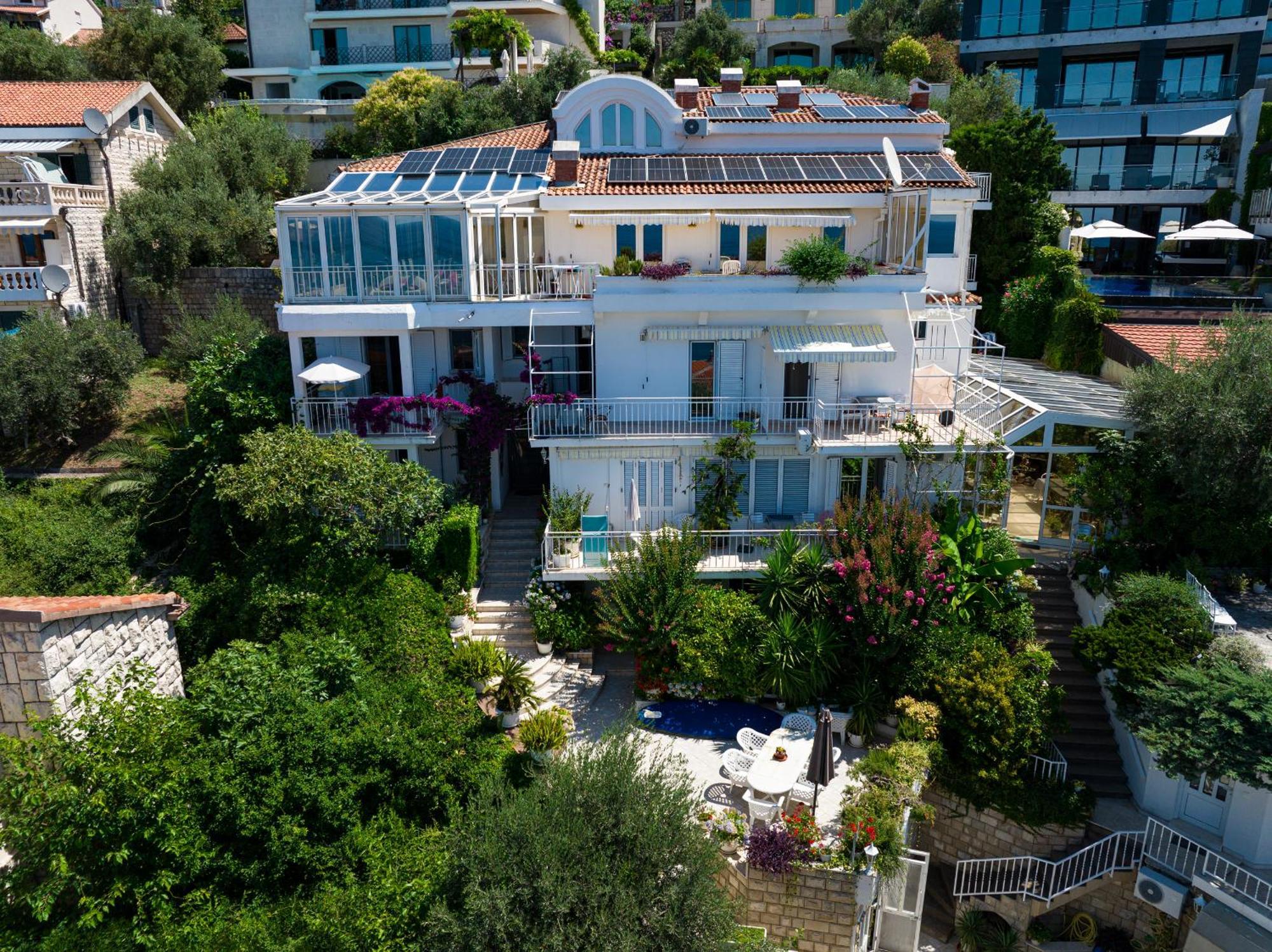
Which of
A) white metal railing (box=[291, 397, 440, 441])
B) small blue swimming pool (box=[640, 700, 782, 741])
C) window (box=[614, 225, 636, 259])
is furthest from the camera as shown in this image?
window (box=[614, 225, 636, 259])

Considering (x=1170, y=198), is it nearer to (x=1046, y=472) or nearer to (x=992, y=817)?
(x=1046, y=472)

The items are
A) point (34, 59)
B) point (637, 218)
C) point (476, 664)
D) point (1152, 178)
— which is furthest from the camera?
point (34, 59)

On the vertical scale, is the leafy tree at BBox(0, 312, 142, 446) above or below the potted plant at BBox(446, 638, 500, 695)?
above

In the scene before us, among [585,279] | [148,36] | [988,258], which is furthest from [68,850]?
[148,36]

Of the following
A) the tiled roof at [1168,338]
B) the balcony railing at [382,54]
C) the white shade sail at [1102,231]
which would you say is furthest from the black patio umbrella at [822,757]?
the balcony railing at [382,54]

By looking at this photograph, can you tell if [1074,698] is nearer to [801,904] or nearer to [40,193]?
[801,904]

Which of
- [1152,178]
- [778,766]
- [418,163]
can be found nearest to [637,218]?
[418,163]

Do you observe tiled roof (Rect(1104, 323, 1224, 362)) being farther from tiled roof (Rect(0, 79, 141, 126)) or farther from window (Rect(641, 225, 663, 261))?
tiled roof (Rect(0, 79, 141, 126))

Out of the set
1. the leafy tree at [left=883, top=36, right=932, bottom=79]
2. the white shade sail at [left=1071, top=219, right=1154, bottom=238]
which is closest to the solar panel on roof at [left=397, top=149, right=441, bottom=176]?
the white shade sail at [left=1071, top=219, right=1154, bottom=238]
